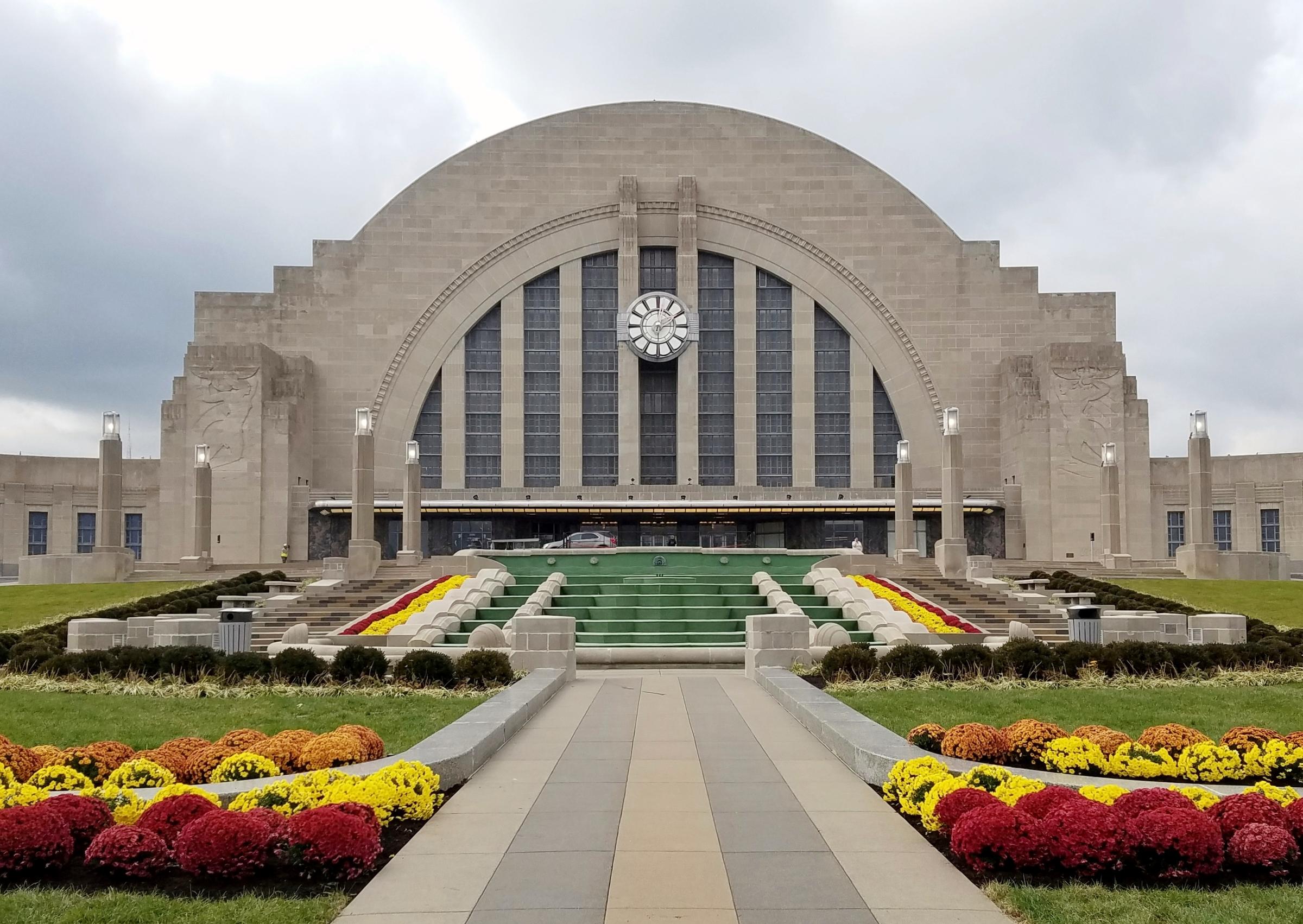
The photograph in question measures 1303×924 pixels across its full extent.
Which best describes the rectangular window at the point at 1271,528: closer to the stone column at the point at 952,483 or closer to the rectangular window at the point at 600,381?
the stone column at the point at 952,483

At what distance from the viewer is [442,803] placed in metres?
9.28

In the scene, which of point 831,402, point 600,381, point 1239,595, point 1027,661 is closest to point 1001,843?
point 1027,661

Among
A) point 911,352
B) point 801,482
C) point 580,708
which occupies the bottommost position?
point 580,708

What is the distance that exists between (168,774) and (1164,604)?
27.0 metres

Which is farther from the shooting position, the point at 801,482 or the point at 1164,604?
the point at 801,482

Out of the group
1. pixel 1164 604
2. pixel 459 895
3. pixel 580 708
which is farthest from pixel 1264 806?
pixel 1164 604

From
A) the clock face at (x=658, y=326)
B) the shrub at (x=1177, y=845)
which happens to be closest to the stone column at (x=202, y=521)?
the clock face at (x=658, y=326)

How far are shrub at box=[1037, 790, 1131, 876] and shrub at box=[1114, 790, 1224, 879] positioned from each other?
104mm

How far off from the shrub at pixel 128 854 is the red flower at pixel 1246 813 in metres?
7.04

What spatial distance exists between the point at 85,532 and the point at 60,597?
83.3 ft

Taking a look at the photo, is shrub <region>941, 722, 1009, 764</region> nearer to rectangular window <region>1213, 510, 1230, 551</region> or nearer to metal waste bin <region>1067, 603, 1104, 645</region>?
metal waste bin <region>1067, 603, 1104, 645</region>

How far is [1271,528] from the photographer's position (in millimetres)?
52969

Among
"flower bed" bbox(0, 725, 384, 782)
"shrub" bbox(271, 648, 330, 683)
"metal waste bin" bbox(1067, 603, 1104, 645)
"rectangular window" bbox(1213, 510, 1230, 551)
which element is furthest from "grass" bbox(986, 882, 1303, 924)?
"rectangular window" bbox(1213, 510, 1230, 551)

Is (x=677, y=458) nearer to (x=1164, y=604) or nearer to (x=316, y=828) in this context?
(x=1164, y=604)
